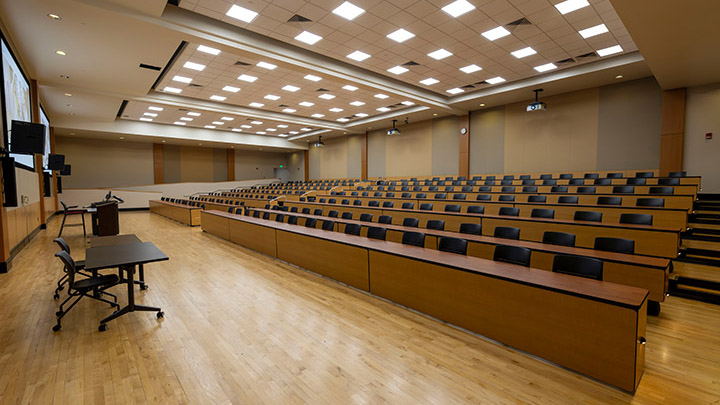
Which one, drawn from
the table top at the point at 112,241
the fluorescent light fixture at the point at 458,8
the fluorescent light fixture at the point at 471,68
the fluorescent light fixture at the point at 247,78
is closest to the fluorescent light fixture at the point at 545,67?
the fluorescent light fixture at the point at 471,68

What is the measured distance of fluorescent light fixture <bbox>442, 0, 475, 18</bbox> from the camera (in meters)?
5.30

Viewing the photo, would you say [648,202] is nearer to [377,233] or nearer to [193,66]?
[377,233]

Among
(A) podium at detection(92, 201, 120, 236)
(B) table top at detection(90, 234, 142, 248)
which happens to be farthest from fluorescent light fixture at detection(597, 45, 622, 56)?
(A) podium at detection(92, 201, 120, 236)

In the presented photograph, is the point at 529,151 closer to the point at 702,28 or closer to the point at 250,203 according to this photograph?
the point at 702,28

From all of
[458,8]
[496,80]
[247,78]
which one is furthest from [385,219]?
[496,80]

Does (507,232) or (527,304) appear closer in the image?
(527,304)

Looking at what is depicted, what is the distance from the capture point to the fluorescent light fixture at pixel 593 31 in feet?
20.1

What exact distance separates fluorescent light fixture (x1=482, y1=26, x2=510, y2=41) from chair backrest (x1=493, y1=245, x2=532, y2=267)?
5.01m

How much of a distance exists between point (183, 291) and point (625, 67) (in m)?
10.8

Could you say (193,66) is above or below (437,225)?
above

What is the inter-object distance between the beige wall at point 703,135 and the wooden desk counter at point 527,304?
901 cm

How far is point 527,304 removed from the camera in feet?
8.04

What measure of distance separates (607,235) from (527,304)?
8.46 ft

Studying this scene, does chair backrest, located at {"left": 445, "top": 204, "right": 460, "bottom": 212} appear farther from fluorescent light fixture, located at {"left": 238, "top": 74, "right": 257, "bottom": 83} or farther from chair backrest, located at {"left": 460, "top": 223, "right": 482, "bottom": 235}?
fluorescent light fixture, located at {"left": 238, "top": 74, "right": 257, "bottom": 83}
